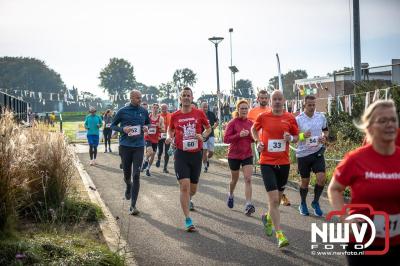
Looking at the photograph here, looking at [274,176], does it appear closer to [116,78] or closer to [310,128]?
[310,128]

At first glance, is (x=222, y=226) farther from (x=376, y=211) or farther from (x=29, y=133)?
(x=376, y=211)

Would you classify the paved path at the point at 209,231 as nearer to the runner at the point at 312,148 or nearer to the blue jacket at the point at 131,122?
the runner at the point at 312,148

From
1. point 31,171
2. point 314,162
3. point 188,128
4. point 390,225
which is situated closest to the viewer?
point 390,225

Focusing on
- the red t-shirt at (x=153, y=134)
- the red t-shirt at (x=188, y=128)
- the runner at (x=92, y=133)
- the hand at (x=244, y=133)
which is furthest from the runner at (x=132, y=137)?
the runner at (x=92, y=133)

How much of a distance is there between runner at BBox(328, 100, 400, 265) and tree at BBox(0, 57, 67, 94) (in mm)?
→ 131917

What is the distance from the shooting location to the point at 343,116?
62.7 feet

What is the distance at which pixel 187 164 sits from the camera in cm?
828

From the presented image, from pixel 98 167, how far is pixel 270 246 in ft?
39.4

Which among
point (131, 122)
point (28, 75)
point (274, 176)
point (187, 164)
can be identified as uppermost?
point (28, 75)

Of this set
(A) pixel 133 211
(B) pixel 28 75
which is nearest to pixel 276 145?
(A) pixel 133 211

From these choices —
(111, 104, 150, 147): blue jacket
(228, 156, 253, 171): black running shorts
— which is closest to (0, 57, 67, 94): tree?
(111, 104, 150, 147): blue jacket

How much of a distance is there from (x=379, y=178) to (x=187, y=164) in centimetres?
495

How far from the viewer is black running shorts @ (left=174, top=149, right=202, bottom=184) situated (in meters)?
8.19

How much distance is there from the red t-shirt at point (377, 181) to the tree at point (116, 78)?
158 metres
